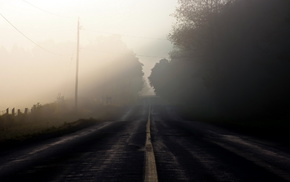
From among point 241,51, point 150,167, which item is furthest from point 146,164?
point 241,51

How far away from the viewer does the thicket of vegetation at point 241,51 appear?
36.1 metres

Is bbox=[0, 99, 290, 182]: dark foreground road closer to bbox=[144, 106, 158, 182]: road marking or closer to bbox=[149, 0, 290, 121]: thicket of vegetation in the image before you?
bbox=[144, 106, 158, 182]: road marking

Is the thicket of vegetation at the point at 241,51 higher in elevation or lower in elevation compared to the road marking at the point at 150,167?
higher

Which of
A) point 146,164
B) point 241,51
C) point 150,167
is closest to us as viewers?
point 150,167

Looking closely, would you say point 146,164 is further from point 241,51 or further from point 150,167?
point 241,51

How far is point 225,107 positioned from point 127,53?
177ft

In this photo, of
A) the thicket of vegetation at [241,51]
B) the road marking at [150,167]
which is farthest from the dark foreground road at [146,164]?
the thicket of vegetation at [241,51]

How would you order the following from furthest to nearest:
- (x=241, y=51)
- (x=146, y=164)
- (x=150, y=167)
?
(x=241, y=51)
(x=146, y=164)
(x=150, y=167)

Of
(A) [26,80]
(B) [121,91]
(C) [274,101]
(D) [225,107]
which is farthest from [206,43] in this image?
(A) [26,80]

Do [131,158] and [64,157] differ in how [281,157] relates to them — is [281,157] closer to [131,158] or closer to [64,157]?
[131,158]

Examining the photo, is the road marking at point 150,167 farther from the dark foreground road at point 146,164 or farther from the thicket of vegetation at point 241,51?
the thicket of vegetation at point 241,51

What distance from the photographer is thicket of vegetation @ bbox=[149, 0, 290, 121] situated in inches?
1420

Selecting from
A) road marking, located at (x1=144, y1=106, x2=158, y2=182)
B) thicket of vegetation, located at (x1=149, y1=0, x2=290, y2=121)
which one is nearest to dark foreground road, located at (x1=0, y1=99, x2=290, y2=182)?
road marking, located at (x1=144, y1=106, x2=158, y2=182)

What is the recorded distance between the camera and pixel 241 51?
42469mm
